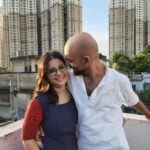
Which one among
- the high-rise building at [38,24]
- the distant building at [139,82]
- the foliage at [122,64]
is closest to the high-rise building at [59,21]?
the high-rise building at [38,24]

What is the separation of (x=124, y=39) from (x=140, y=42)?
181 cm

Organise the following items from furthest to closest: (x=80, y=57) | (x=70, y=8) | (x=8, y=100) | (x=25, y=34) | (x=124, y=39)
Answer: (x=124, y=39) < (x=25, y=34) < (x=70, y=8) < (x=8, y=100) < (x=80, y=57)

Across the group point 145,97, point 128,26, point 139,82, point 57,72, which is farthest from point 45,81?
point 128,26

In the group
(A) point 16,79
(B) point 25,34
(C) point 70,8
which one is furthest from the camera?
(B) point 25,34

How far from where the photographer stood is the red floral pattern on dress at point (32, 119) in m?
0.86

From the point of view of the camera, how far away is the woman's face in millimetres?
914

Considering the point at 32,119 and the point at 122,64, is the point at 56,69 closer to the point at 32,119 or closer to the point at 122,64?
the point at 32,119

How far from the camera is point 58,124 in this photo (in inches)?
35.1

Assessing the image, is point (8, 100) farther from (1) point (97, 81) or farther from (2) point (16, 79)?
(1) point (97, 81)

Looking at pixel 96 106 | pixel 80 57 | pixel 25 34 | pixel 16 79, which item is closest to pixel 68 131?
pixel 96 106

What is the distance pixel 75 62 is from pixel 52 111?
0.18 m

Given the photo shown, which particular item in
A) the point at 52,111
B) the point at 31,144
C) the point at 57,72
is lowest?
the point at 31,144

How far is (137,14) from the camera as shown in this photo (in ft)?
82.8

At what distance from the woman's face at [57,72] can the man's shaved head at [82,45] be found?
0.05 metres
